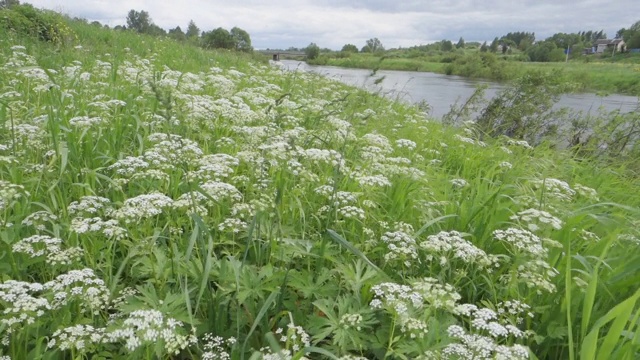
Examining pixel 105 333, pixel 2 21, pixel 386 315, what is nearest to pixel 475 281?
pixel 386 315

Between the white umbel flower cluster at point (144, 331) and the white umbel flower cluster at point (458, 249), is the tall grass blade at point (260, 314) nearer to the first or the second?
the white umbel flower cluster at point (144, 331)

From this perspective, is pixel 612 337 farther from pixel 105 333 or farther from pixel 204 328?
pixel 105 333

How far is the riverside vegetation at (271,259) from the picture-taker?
1713 mm

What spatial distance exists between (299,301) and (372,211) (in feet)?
3.53

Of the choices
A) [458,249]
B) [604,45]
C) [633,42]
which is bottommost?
[458,249]

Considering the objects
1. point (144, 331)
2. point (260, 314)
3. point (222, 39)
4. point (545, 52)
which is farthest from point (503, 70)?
point (545, 52)

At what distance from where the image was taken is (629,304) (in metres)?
1.69

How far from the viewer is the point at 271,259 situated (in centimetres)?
242

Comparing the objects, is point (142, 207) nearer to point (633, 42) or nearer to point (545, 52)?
point (545, 52)

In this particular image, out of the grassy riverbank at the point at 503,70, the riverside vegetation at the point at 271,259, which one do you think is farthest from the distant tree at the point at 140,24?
the riverside vegetation at the point at 271,259

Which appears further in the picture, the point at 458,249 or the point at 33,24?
the point at 33,24

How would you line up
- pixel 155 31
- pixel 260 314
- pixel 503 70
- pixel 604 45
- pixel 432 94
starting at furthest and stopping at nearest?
pixel 604 45 → pixel 503 70 → pixel 432 94 → pixel 155 31 → pixel 260 314

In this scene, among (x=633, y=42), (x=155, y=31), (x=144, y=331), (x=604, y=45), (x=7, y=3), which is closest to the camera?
(x=144, y=331)

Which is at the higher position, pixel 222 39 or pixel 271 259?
pixel 222 39
